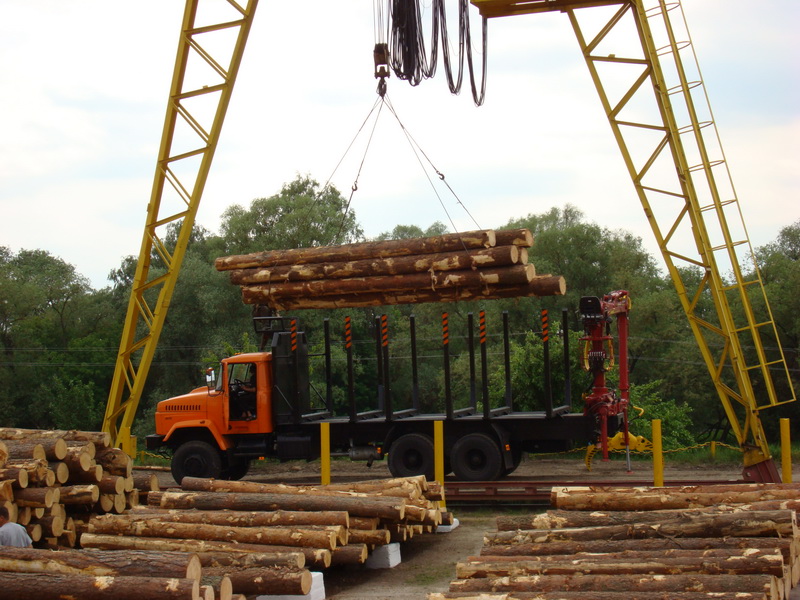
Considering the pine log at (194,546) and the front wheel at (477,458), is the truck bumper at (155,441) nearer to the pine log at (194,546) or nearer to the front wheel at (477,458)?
the front wheel at (477,458)

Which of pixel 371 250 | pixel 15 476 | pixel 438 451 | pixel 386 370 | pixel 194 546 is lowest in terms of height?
pixel 194 546

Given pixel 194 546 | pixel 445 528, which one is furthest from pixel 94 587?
pixel 445 528

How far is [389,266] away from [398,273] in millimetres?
196

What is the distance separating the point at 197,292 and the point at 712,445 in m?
24.9

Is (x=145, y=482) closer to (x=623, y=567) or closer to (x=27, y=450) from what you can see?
(x=27, y=450)

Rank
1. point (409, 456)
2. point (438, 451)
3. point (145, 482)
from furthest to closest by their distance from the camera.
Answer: point (409, 456)
point (438, 451)
point (145, 482)

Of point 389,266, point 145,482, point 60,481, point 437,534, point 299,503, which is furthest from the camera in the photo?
point 389,266

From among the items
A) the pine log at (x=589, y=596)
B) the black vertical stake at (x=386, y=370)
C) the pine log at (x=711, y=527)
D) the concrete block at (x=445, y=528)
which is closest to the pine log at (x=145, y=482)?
the concrete block at (x=445, y=528)

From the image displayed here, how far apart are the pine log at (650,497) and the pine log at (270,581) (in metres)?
3.24

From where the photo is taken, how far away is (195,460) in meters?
17.6

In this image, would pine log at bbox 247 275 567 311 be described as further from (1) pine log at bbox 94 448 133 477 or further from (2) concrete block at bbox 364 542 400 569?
(2) concrete block at bbox 364 542 400 569

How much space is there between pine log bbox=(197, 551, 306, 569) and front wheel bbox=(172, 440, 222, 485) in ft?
25.2

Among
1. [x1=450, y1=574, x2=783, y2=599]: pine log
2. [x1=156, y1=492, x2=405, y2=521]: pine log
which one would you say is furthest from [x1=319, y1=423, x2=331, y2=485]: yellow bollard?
[x1=450, y1=574, x2=783, y2=599]: pine log

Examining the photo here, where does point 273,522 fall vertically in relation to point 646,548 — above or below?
above
